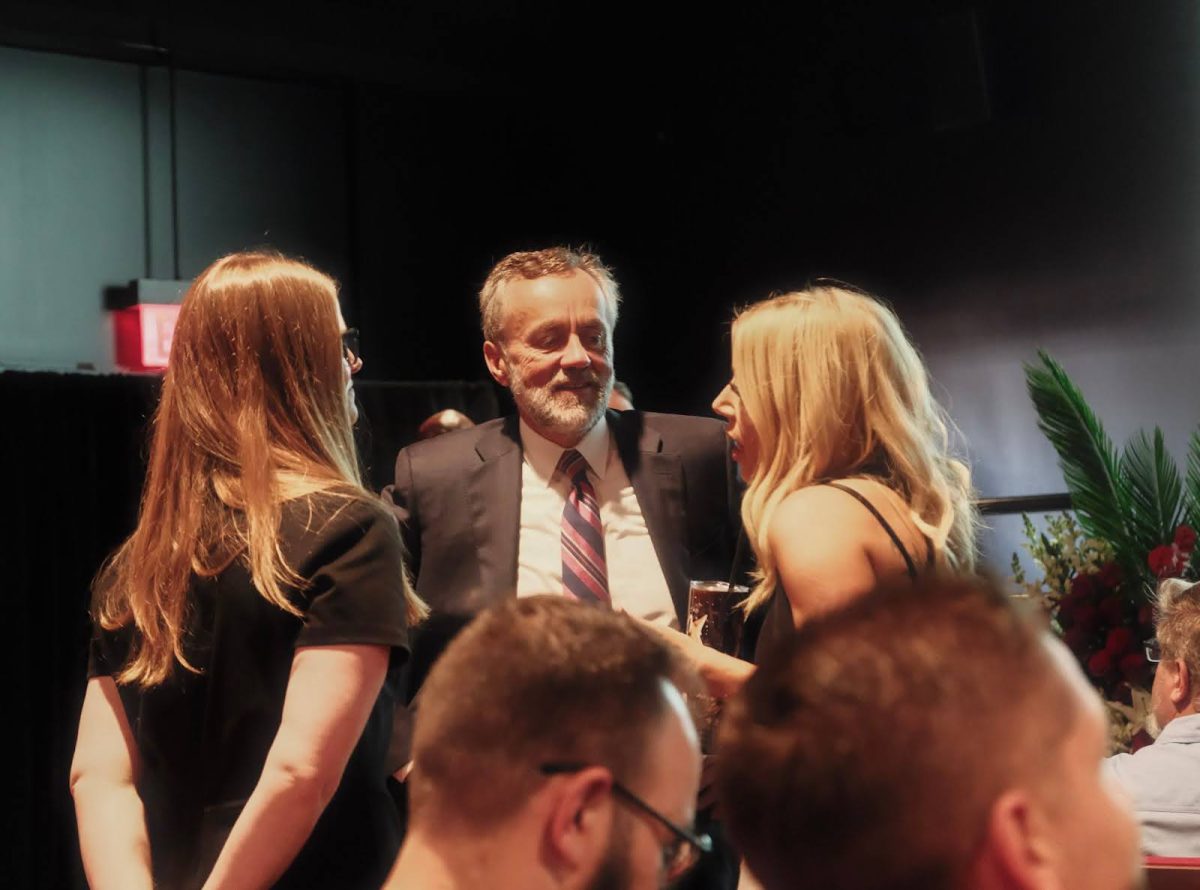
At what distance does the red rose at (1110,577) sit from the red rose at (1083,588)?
0.08 ft

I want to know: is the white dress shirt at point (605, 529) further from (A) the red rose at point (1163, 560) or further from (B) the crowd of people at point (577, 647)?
(A) the red rose at point (1163, 560)

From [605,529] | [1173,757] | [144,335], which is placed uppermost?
[144,335]

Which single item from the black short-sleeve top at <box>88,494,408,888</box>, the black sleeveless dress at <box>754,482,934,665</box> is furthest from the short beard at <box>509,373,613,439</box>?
the black short-sleeve top at <box>88,494,408,888</box>

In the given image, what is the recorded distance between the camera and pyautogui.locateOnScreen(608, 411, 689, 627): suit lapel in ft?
9.60

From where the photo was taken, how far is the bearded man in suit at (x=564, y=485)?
2.94 metres

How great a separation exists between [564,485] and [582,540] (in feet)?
0.50

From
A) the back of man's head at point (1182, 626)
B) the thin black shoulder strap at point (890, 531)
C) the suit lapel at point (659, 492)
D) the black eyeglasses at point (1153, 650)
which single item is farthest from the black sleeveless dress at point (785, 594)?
the black eyeglasses at point (1153, 650)

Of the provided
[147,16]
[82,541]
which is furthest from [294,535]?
[147,16]

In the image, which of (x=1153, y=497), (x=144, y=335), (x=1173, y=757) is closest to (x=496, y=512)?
(x=1173, y=757)

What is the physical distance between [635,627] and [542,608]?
0.08m

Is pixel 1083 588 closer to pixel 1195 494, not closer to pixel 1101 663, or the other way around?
pixel 1101 663

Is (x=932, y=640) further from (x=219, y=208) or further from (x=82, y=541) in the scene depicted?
(x=219, y=208)

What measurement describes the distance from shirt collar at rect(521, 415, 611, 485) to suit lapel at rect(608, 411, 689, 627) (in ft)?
0.13

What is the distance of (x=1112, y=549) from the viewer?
3.72 metres
